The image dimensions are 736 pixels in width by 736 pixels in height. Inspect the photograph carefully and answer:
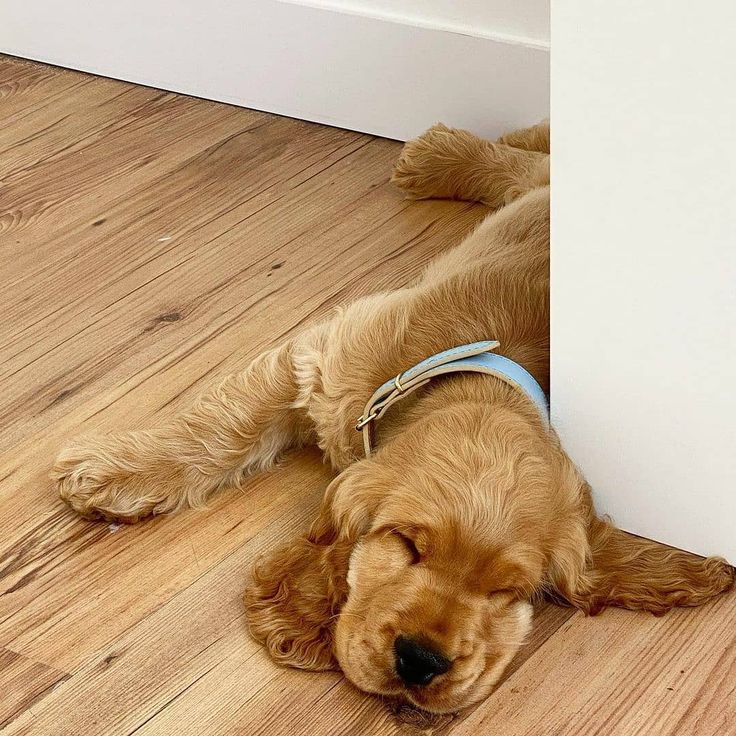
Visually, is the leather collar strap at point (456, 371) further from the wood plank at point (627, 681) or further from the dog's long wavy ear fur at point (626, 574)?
the wood plank at point (627, 681)

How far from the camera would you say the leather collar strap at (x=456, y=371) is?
1.79m

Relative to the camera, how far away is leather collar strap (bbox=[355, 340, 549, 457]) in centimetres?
179

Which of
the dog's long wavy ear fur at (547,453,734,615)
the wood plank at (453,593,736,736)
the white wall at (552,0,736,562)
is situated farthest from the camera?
the dog's long wavy ear fur at (547,453,734,615)

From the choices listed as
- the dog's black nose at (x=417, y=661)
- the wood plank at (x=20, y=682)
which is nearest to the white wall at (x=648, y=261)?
the dog's black nose at (x=417, y=661)

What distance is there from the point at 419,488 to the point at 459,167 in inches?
57.5

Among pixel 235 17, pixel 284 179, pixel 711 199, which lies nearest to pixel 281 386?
pixel 711 199

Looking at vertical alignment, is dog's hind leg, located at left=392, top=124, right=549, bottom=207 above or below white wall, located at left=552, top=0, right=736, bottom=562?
below

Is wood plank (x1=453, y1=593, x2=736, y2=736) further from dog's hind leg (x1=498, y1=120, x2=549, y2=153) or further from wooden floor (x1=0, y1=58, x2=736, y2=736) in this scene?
dog's hind leg (x1=498, y1=120, x2=549, y2=153)

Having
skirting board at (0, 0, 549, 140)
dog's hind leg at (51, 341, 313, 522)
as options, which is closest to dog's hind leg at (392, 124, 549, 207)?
skirting board at (0, 0, 549, 140)

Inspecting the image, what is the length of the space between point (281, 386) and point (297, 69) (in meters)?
1.47

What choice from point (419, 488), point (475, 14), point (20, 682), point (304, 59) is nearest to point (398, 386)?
point (419, 488)

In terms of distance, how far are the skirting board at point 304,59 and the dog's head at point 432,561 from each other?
1.52 metres

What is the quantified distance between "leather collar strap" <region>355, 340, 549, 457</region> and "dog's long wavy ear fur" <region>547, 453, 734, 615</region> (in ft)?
0.47

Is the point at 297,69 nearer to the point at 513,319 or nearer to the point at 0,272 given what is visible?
the point at 0,272
